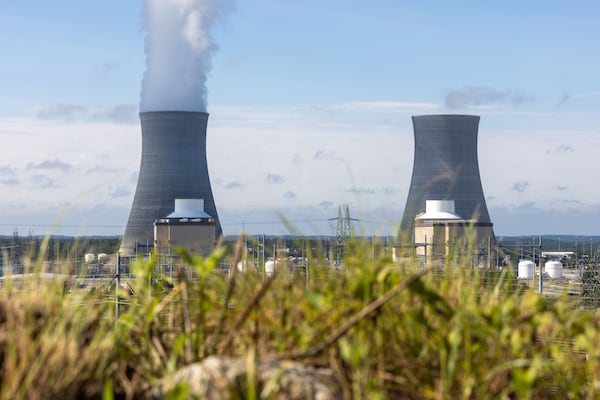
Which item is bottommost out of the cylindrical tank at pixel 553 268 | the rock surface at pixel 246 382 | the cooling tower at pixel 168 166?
the cylindrical tank at pixel 553 268

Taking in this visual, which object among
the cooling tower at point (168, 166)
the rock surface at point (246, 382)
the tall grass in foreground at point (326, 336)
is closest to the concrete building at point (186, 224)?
the cooling tower at point (168, 166)

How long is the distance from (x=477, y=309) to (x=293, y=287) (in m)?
0.38

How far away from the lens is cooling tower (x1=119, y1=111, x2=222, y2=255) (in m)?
32.7

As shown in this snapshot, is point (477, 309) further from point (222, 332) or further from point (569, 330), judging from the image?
point (222, 332)

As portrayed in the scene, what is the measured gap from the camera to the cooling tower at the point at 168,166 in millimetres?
32656

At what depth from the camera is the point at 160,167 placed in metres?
33.0

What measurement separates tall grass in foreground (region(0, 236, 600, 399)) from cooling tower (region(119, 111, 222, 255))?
102 ft

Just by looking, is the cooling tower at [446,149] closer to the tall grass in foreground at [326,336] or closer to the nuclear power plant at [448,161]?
the nuclear power plant at [448,161]

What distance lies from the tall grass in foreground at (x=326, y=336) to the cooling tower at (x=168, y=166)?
102 feet

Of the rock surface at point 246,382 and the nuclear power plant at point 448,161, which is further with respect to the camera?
the nuclear power plant at point 448,161

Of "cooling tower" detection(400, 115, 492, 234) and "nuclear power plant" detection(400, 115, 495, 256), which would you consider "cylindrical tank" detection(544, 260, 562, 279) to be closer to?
"nuclear power plant" detection(400, 115, 495, 256)

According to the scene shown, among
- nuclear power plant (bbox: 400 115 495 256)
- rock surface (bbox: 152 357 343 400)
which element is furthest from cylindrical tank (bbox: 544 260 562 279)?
rock surface (bbox: 152 357 343 400)

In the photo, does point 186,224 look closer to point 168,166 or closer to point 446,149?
point 168,166

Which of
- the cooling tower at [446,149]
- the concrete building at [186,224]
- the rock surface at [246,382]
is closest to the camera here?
the rock surface at [246,382]
